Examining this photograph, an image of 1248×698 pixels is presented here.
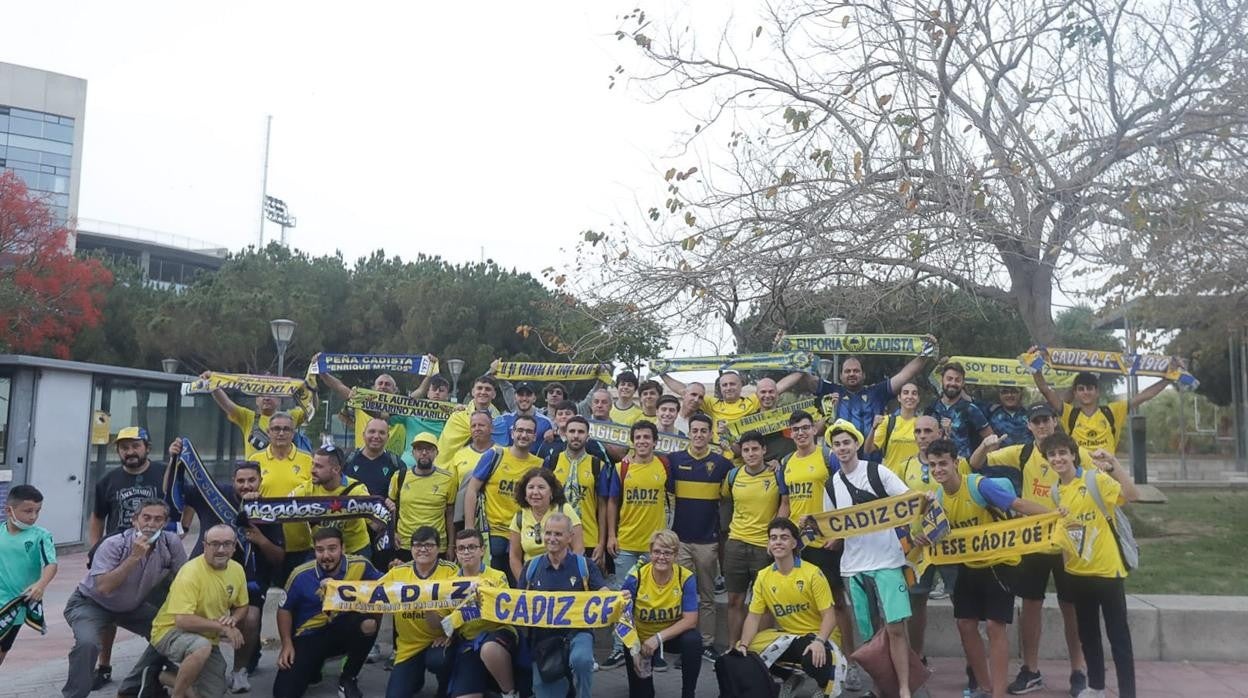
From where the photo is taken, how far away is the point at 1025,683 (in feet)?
22.0

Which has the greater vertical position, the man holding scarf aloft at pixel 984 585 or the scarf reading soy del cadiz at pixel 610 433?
the scarf reading soy del cadiz at pixel 610 433

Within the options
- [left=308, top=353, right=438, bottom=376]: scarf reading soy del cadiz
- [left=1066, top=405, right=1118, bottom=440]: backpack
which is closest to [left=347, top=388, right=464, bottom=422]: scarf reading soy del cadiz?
[left=308, top=353, right=438, bottom=376]: scarf reading soy del cadiz

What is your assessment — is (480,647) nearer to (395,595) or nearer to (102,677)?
(395,595)

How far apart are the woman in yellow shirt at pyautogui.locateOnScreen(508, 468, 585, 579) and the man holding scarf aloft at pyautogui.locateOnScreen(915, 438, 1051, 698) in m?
2.54

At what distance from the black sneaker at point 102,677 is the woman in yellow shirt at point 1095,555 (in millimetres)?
7103

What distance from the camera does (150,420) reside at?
54.0ft

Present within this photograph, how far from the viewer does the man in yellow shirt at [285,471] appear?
743 centimetres

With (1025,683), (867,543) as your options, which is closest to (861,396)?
(867,543)

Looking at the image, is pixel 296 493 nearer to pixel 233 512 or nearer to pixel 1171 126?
pixel 233 512

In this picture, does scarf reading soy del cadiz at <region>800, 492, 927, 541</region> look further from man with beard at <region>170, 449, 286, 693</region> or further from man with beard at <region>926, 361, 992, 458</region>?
man with beard at <region>170, 449, 286, 693</region>

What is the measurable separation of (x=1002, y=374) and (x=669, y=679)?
14.0 ft

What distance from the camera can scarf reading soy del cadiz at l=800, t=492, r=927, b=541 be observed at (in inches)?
246

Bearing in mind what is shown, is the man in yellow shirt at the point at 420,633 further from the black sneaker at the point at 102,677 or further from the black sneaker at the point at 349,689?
the black sneaker at the point at 102,677

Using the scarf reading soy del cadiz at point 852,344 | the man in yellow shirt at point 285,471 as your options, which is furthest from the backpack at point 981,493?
the man in yellow shirt at point 285,471
